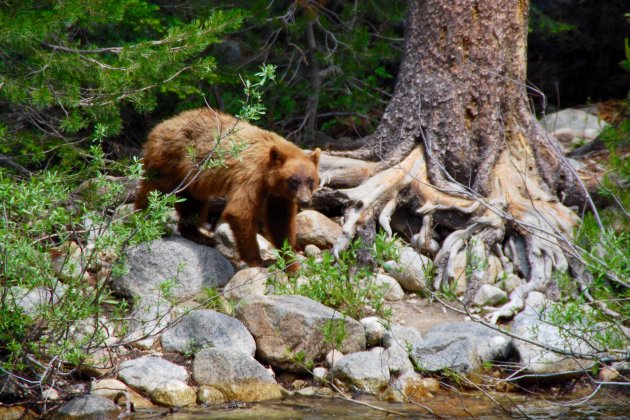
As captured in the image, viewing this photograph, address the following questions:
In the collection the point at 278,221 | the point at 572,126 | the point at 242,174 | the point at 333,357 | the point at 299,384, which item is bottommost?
the point at 299,384

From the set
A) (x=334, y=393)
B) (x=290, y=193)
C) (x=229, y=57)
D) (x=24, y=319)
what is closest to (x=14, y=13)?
(x=24, y=319)

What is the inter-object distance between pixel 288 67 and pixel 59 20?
4.90 metres

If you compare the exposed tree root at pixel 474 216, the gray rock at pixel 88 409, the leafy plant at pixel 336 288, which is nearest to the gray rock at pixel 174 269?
the leafy plant at pixel 336 288

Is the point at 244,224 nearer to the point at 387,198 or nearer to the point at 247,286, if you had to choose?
the point at 247,286

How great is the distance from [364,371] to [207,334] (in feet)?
4.28

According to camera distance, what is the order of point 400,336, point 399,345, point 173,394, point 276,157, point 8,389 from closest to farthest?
point 8,389
point 173,394
point 399,345
point 400,336
point 276,157

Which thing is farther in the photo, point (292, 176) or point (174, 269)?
point (292, 176)

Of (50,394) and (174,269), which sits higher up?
(174,269)

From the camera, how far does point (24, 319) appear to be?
5.27 metres

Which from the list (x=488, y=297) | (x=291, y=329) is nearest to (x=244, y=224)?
(x=291, y=329)

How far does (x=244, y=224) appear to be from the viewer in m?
7.72

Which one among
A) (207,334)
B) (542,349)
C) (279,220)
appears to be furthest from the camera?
(279,220)

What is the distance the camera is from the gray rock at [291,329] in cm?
629

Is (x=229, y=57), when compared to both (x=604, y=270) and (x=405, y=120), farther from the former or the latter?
(x=604, y=270)
